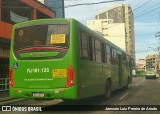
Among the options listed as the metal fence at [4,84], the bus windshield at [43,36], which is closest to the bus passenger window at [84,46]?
the bus windshield at [43,36]

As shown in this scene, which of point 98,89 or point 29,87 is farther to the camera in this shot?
point 98,89

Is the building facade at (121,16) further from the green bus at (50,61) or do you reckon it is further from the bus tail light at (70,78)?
the bus tail light at (70,78)

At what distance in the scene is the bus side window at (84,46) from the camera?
1207 cm

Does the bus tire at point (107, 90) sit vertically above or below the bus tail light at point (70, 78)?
below

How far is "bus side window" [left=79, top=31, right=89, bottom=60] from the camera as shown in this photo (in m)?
12.1

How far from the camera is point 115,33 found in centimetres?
12350

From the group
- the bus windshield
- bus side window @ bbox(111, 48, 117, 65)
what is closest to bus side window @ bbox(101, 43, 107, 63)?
bus side window @ bbox(111, 48, 117, 65)

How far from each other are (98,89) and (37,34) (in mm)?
4061

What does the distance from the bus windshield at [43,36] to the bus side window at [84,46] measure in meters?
0.78

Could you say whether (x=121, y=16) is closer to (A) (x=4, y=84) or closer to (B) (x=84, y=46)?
(A) (x=4, y=84)

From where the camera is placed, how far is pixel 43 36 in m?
11.7

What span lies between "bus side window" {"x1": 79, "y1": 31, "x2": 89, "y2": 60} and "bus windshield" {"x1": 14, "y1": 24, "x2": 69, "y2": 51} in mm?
781

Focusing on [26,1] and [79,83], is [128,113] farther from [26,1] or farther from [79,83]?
[26,1]

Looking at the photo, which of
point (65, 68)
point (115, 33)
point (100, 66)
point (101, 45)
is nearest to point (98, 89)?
point (100, 66)
